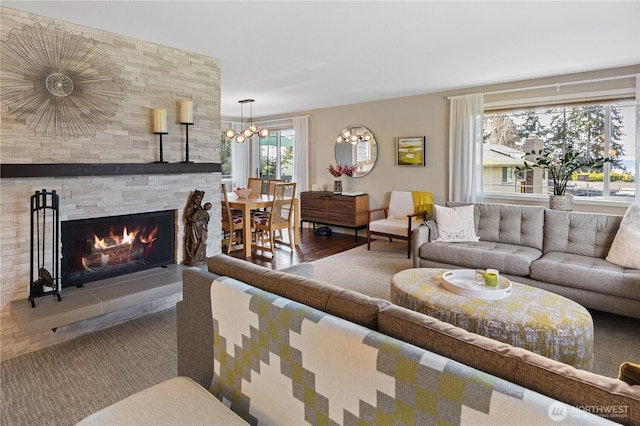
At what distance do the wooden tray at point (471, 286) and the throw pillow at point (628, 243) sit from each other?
1.36 m

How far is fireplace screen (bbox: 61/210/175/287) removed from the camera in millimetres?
3012

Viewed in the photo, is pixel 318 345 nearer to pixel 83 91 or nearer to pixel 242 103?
pixel 83 91

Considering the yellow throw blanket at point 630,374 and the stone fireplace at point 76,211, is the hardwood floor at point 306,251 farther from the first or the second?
the yellow throw blanket at point 630,374

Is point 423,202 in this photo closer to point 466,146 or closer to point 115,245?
point 466,146

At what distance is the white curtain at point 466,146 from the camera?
528 centimetres

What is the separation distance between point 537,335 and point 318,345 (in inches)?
62.6

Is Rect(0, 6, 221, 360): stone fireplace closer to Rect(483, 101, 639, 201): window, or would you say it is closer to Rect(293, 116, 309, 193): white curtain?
Rect(293, 116, 309, 193): white curtain

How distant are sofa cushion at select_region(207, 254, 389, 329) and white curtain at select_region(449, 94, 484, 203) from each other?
4330 mm

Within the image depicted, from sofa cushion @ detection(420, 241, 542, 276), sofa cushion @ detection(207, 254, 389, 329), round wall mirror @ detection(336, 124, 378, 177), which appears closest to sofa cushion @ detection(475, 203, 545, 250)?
sofa cushion @ detection(420, 241, 542, 276)

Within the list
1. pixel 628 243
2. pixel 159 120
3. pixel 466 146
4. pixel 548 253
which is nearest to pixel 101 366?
pixel 159 120

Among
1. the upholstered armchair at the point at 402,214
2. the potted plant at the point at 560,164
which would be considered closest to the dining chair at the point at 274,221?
the upholstered armchair at the point at 402,214

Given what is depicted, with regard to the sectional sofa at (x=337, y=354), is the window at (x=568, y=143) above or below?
above

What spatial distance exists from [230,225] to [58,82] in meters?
A: 2.94

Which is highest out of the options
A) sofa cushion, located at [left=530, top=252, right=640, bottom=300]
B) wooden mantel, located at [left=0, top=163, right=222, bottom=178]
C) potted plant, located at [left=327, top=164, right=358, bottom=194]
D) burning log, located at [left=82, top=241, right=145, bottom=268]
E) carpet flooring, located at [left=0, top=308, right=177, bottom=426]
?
potted plant, located at [left=327, top=164, right=358, bottom=194]
